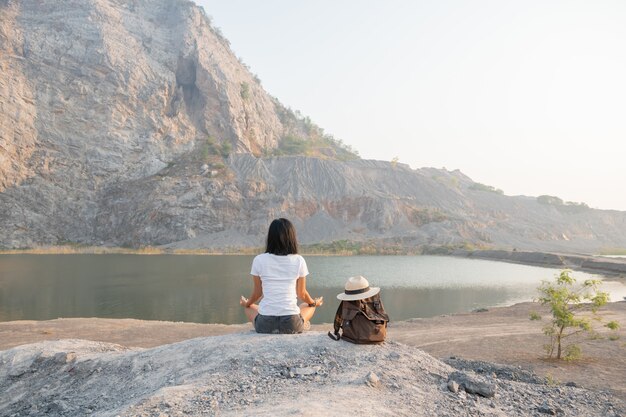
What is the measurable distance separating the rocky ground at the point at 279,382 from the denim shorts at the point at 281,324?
0.20m

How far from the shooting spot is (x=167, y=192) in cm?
7631

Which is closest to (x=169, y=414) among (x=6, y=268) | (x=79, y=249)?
(x=6, y=268)

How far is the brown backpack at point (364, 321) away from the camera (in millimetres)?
7137

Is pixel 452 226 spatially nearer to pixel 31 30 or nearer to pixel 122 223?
pixel 122 223

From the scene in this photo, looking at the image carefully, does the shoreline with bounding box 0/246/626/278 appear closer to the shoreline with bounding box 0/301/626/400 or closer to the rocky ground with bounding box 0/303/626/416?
the shoreline with bounding box 0/301/626/400

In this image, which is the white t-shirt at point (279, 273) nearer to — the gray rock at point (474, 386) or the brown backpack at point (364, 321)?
the brown backpack at point (364, 321)

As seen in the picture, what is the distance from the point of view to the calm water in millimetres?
23828

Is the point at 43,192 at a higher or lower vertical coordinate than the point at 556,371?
higher

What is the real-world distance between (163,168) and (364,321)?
79461 millimetres

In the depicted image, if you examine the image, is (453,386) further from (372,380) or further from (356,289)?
(356,289)

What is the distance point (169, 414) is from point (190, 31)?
10131cm

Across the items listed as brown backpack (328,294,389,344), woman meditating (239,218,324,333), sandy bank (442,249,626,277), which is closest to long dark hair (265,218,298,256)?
woman meditating (239,218,324,333)

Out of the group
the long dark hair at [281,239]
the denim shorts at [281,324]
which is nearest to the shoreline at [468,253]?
the denim shorts at [281,324]

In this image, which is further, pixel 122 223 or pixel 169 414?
pixel 122 223
